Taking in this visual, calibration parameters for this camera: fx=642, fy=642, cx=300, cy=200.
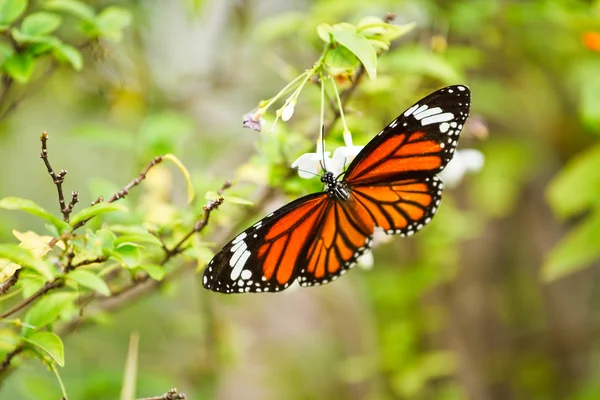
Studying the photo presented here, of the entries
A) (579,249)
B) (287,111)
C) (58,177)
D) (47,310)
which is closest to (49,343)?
(47,310)

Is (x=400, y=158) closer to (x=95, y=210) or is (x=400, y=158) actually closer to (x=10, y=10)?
(x=95, y=210)

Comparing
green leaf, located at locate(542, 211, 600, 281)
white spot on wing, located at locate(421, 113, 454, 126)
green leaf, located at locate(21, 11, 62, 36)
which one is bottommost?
white spot on wing, located at locate(421, 113, 454, 126)

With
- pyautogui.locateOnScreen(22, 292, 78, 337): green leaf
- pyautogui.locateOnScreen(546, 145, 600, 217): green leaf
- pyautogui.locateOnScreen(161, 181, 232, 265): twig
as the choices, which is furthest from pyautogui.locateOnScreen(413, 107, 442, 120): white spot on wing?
pyautogui.locateOnScreen(546, 145, 600, 217): green leaf

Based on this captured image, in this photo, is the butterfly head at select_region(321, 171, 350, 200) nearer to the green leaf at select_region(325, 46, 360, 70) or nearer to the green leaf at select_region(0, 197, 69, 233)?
the green leaf at select_region(325, 46, 360, 70)

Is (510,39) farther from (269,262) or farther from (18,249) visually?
(18,249)

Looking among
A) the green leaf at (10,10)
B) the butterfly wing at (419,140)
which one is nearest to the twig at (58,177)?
the green leaf at (10,10)

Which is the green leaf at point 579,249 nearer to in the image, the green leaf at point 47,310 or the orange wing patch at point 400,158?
the orange wing patch at point 400,158

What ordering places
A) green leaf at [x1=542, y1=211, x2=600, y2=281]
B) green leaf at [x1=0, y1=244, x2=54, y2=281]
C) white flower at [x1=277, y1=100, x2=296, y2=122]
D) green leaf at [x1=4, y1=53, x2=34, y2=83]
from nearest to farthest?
green leaf at [x1=0, y1=244, x2=54, y2=281] < white flower at [x1=277, y1=100, x2=296, y2=122] < green leaf at [x1=4, y1=53, x2=34, y2=83] < green leaf at [x1=542, y1=211, x2=600, y2=281]

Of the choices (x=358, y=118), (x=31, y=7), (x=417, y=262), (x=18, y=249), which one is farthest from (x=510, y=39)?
(x=18, y=249)
